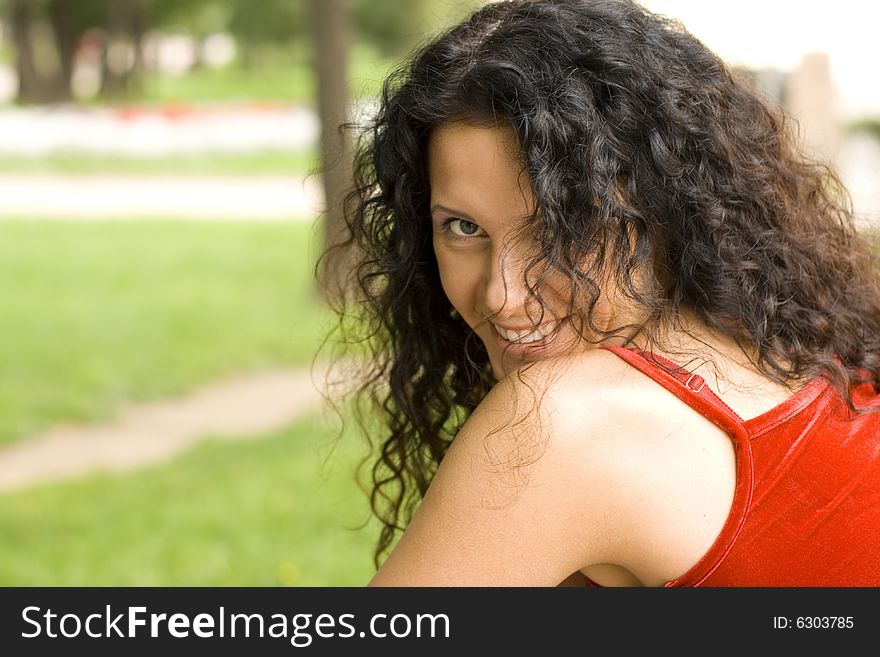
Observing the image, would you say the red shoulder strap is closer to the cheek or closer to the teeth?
the teeth

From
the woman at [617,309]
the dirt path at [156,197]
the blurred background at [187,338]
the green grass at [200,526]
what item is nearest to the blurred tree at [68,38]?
the blurred background at [187,338]

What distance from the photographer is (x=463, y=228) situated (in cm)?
172

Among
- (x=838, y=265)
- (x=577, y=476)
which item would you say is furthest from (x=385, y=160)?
(x=838, y=265)

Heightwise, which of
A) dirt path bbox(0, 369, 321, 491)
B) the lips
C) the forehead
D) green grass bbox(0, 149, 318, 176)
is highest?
the forehead

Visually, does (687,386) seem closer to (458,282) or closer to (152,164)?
(458,282)

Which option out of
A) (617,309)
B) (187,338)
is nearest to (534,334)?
(617,309)

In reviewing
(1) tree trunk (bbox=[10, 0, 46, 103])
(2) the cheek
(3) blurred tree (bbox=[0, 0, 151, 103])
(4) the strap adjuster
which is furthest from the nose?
(1) tree trunk (bbox=[10, 0, 46, 103])

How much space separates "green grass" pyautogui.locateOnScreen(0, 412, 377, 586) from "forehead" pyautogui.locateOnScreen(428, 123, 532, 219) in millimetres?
1994

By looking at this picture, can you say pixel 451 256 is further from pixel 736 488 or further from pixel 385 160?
pixel 736 488

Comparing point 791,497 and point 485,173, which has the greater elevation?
point 485,173

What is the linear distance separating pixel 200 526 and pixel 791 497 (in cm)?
319

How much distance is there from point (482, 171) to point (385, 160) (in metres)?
0.27

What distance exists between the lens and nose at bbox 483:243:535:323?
1.66 metres

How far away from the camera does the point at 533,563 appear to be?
57.9 inches
